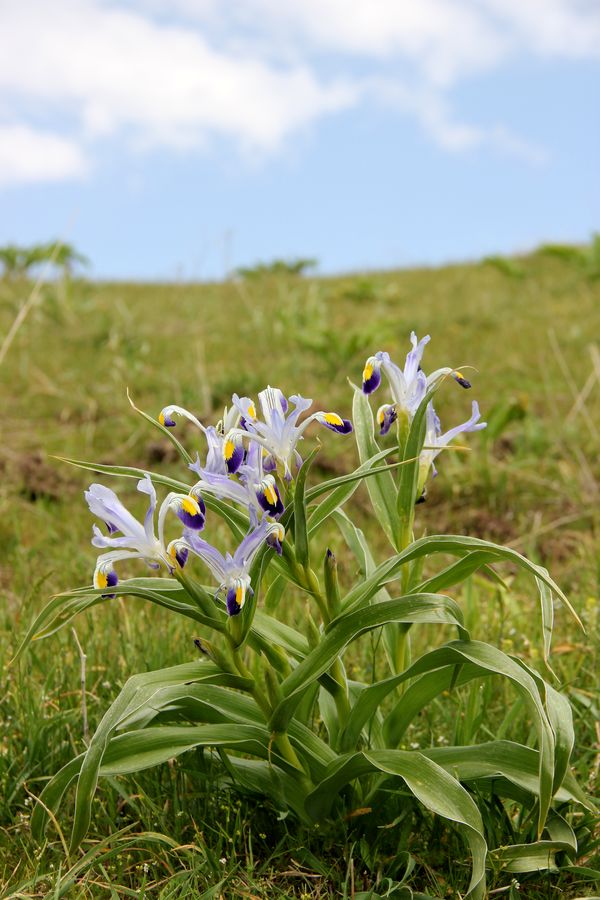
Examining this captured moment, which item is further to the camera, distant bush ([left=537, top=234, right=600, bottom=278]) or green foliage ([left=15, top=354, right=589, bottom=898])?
distant bush ([left=537, top=234, right=600, bottom=278])

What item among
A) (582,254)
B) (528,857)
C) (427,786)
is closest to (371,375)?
(427,786)

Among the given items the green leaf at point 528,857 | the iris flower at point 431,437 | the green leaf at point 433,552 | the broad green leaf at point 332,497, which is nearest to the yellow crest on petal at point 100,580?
the broad green leaf at point 332,497

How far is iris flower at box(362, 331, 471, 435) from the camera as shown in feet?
5.98

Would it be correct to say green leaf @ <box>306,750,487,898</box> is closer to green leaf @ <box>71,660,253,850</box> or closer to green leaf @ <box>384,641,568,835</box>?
green leaf @ <box>384,641,568,835</box>

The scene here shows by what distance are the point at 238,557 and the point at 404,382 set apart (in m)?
0.54

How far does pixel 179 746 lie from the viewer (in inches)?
74.4

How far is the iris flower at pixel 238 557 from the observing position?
160 centimetres

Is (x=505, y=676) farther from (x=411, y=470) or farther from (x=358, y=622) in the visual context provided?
(x=411, y=470)

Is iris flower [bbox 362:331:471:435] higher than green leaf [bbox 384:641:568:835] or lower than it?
higher

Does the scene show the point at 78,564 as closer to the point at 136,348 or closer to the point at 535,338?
the point at 136,348

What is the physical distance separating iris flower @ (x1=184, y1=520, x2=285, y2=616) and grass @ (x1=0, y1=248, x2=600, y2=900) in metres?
0.59

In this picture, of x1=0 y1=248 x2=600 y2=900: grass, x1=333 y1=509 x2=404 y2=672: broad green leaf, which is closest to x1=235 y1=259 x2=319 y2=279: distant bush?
x1=0 y1=248 x2=600 y2=900: grass

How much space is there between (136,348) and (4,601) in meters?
4.37

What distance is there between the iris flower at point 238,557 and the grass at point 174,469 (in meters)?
0.59
